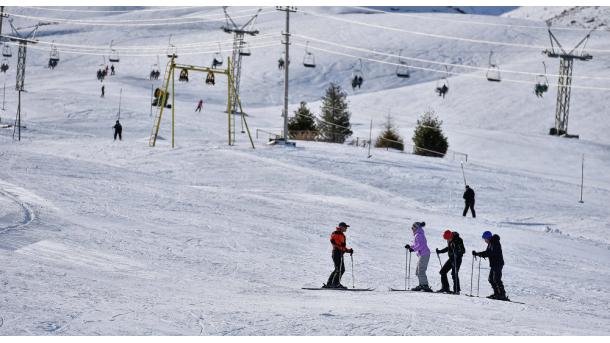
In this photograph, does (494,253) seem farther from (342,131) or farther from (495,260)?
(342,131)

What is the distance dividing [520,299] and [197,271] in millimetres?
6165

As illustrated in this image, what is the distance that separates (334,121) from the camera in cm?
7056

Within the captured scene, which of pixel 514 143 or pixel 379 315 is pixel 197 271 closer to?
pixel 379 315

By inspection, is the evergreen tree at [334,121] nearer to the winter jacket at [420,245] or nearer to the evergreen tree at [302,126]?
the evergreen tree at [302,126]

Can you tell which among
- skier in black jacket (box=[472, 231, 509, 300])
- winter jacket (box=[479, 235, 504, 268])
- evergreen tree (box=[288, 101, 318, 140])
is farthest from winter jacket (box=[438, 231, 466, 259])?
evergreen tree (box=[288, 101, 318, 140])

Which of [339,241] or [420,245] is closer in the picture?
Result: [339,241]

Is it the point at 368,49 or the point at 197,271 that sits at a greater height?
the point at 368,49

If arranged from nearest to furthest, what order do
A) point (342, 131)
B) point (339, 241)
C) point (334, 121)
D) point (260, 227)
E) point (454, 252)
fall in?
point (339, 241) → point (454, 252) → point (260, 227) → point (342, 131) → point (334, 121)

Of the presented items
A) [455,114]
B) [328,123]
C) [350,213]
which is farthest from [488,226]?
[455,114]

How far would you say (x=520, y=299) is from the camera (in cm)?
1630

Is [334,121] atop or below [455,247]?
atop

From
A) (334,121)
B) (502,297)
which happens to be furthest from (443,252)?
(334,121)

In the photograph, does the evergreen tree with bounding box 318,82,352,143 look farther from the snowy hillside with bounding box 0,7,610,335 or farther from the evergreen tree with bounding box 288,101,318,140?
the snowy hillside with bounding box 0,7,610,335

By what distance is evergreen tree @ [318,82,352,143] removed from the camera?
67.6 meters
